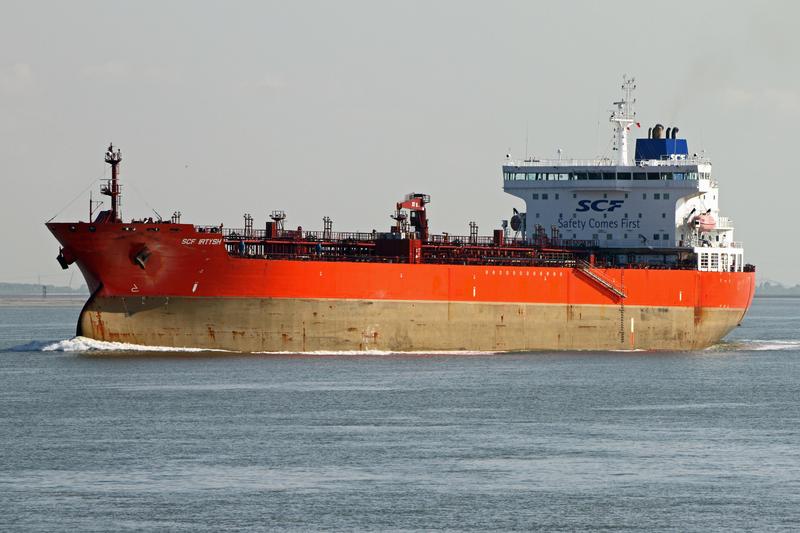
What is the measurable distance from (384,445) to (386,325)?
19.6 metres

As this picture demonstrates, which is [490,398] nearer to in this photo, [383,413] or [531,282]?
[383,413]

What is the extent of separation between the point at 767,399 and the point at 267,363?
1521 cm

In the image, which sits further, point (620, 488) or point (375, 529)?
point (620, 488)

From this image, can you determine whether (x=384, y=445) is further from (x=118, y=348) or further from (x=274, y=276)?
(x=118, y=348)

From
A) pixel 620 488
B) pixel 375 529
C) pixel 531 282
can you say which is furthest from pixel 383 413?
pixel 531 282

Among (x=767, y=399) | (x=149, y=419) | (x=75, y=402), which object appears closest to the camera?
(x=149, y=419)

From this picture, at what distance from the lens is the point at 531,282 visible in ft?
176

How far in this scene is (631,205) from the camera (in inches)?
2350

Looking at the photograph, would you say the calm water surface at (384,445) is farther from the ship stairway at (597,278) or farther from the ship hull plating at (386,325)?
the ship stairway at (597,278)

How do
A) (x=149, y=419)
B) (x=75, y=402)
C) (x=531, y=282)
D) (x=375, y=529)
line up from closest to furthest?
1. (x=375, y=529)
2. (x=149, y=419)
3. (x=75, y=402)
4. (x=531, y=282)

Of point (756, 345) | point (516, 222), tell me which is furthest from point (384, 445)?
point (756, 345)

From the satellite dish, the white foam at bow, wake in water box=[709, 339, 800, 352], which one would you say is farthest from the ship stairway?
the white foam at bow

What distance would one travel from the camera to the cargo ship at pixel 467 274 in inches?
1828

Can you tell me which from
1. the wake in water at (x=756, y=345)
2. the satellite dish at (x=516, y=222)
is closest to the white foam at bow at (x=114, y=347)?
the satellite dish at (x=516, y=222)
